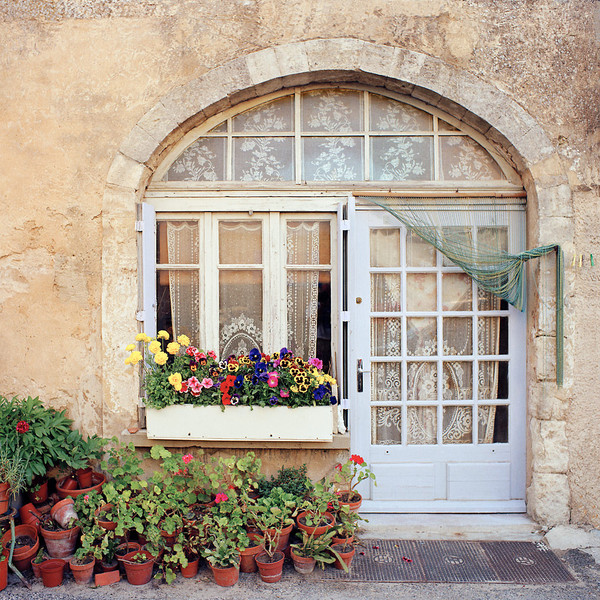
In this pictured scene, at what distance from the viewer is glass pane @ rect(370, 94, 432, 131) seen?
153 inches

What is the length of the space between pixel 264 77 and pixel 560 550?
12.2 feet

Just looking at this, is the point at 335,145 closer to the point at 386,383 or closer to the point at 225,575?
Result: the point at 386,383

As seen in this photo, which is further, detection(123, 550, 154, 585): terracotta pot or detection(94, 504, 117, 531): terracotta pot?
detection(94, 504, 117, 531): terracotta pot

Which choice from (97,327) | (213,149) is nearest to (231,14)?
(213,149)

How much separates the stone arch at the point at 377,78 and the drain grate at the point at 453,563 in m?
0.39

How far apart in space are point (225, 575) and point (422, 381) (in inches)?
73.9

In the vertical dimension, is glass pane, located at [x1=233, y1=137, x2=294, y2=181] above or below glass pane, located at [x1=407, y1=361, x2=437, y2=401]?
above

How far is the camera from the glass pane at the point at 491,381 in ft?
12.8

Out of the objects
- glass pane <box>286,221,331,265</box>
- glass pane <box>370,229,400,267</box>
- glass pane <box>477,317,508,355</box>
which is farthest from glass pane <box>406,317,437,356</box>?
glass pane <box>286,221,331,265</box>

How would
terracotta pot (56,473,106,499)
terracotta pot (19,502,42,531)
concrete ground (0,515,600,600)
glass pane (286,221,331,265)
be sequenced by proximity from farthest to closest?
glass pane (286,221,331,265) < terracotta pot (56,473,106,499) < terracotta pot (19,502,42,531) < concrete ground (0,515,600,600)

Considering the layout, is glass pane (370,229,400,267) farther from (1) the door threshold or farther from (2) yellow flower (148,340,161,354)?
(1) the door threshold

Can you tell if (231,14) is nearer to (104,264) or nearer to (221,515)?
(104,264)

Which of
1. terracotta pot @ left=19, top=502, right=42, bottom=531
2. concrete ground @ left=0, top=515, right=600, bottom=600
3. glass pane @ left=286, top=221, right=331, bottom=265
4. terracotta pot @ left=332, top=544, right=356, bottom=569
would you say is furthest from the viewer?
glass pane @ left=286, top=221, right=331, bottom=265

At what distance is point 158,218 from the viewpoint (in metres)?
3.84
